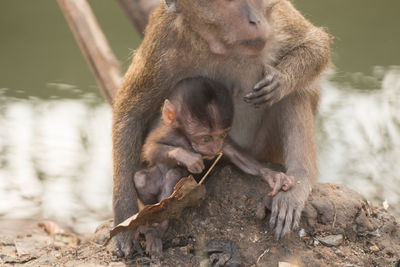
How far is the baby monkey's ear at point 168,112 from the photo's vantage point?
148 inches

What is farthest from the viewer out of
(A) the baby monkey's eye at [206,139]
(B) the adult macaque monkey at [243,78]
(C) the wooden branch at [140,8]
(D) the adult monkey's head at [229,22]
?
(C) the wooden branch at [140,8]

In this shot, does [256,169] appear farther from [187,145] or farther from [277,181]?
[187,145]

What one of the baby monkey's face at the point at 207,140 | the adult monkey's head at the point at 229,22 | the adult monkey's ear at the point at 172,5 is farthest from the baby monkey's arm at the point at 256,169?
the adult monkey's ear at the point at 172,5

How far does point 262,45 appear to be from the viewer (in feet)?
11.1

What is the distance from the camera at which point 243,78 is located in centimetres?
395

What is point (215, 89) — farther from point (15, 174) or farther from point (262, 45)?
point (15, 174)

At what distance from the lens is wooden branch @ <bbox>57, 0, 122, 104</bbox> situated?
20.4 ft

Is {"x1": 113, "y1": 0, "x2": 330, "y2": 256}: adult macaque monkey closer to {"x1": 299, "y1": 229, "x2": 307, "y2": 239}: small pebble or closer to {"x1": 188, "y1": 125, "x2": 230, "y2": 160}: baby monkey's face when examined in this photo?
{"x1": 299, "y1": 229, "x2": 307, "y2": 239}: small pebble

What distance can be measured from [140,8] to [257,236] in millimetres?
3476

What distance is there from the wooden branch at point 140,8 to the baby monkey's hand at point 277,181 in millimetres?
3028

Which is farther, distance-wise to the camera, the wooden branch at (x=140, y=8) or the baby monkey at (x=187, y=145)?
the wooden branch at (x=140, y=8)

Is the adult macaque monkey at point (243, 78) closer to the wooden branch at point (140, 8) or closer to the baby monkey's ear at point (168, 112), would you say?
the baby monkey's ear at point (168, 112)

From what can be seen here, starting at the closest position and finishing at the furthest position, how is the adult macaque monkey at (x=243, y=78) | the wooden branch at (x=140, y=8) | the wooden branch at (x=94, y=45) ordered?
the adult macaque monkey at (x=243, y=78)
the wooden branch at (x=94, y=45)
the wooden branch at (x=140, y=8)

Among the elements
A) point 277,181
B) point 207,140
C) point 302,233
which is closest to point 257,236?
point 302,233
